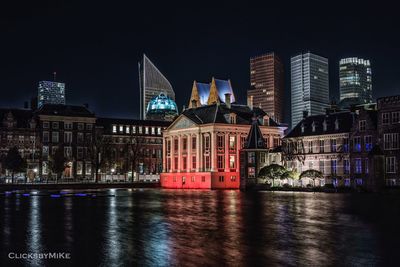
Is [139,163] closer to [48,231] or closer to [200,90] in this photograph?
[200,90]

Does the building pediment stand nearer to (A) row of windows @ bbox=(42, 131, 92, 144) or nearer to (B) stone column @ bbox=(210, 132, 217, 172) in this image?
(B) stone column @ bbox=(210, 132, 217, 172)

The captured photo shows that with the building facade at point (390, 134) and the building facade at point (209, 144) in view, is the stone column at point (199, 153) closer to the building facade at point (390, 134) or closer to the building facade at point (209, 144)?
the building facade at point (209, 144)

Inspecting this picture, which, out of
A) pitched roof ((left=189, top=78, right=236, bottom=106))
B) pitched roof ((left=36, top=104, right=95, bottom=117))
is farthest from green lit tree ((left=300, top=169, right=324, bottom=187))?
pitched roof ((left=189, top=78, right=236, bottom=106))

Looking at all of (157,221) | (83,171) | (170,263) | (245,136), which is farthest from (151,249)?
(83,171)

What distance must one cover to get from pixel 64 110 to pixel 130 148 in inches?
927

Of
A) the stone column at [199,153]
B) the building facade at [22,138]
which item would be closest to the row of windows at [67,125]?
the building facade at [22,138]

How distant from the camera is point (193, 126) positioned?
12838 cm

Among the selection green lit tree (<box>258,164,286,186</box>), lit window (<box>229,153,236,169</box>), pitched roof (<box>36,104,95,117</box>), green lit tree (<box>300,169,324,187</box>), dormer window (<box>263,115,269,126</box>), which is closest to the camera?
green lit tree (<box>300,169,324,187</box>)

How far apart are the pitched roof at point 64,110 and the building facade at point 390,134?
93.3 metres

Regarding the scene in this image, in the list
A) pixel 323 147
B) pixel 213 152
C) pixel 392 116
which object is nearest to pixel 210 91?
pixel 213 152

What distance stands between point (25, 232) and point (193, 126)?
97.2 meters

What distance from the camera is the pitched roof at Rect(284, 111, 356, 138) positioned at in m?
100

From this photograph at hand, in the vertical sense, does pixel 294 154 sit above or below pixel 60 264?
above

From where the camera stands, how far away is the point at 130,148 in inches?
6654
